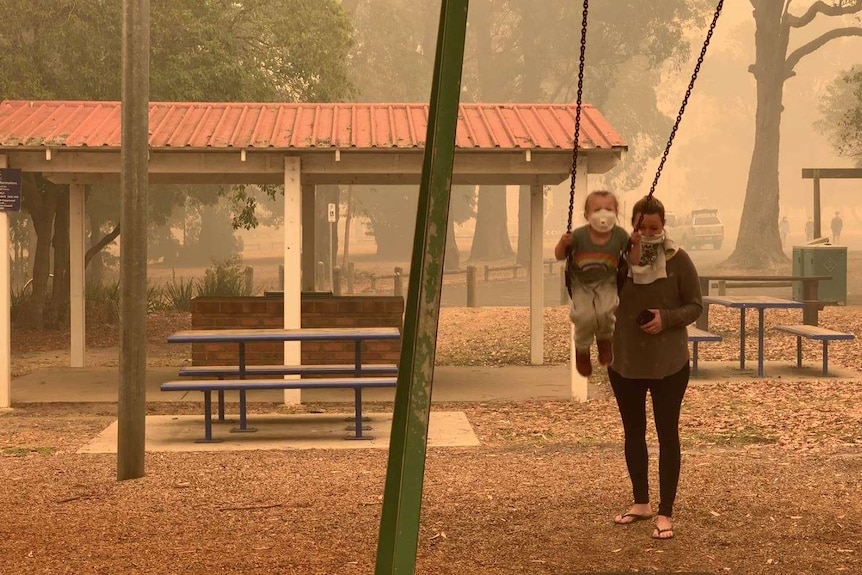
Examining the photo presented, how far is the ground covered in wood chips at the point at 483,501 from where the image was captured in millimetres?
6203

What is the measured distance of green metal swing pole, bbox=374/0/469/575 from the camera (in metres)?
4.32

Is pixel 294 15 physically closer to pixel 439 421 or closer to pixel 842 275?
pixel 842 275

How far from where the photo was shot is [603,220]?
18.2 ft

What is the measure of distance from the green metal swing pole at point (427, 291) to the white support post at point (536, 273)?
38.2 feet

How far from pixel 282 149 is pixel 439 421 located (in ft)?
10.4

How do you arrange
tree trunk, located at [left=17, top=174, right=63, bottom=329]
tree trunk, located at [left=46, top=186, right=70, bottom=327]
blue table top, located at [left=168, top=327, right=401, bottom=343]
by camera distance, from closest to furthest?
1. blue table top, located at [left=168, top=327, right=401, bottom=343]
2. tree trunk, located at [left=17, top=174, right=63, bottom=329]
3. tree trunk, located at [left=46, top=186, right=70, bottom=327]

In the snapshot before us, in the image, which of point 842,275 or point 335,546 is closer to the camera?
point 335,546

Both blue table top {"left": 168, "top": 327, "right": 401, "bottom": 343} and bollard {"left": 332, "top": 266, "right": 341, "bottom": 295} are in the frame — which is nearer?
blue table top {"left": 168, "top": 327, "right": 401, "bottom": 343}

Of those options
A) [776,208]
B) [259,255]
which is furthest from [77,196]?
[259,255]

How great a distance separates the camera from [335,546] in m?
6.45

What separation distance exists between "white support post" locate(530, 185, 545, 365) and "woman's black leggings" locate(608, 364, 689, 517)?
968 centimetres

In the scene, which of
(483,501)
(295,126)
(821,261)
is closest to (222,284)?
(821,261)

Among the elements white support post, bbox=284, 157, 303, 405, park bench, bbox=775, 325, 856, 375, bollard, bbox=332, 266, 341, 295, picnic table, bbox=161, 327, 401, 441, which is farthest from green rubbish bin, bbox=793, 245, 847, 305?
bollard, bbox=332, 266, 341, 295

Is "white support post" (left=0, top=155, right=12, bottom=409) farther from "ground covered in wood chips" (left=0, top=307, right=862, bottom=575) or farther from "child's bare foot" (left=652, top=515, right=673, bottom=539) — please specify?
"child's bare foot" (left=652, top=515, right=673, bottom=539)
